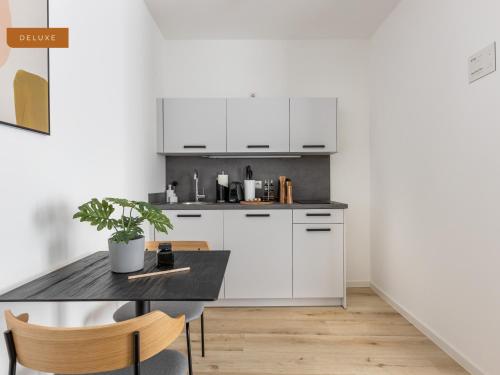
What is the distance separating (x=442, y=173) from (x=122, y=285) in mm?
2179

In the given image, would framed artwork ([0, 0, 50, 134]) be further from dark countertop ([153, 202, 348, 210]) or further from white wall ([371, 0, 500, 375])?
white wall ([371, 0, 500, 375])

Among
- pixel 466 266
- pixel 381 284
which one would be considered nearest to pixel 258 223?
pixel 381 284

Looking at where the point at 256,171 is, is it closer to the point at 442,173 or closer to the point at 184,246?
the point at 184,246

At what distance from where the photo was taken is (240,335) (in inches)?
101

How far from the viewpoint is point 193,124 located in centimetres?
331

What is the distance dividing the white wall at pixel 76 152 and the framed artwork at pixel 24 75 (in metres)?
0.07

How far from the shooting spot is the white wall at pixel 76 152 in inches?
51.6

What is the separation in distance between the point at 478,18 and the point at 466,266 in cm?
151

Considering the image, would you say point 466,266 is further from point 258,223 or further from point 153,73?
point 153,73

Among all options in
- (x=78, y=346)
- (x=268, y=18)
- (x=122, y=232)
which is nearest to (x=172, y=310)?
(x=122, y=232)

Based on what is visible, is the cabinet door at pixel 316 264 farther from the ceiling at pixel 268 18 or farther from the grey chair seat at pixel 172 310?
the ceiling at pixel 268 18

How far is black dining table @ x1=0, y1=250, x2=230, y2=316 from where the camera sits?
1.13 m

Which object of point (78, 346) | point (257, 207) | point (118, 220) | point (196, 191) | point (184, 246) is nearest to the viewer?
point (78, 346)

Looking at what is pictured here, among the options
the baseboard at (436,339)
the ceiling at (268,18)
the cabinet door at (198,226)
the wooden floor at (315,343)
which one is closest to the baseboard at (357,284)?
the baseboard at (436,339)
